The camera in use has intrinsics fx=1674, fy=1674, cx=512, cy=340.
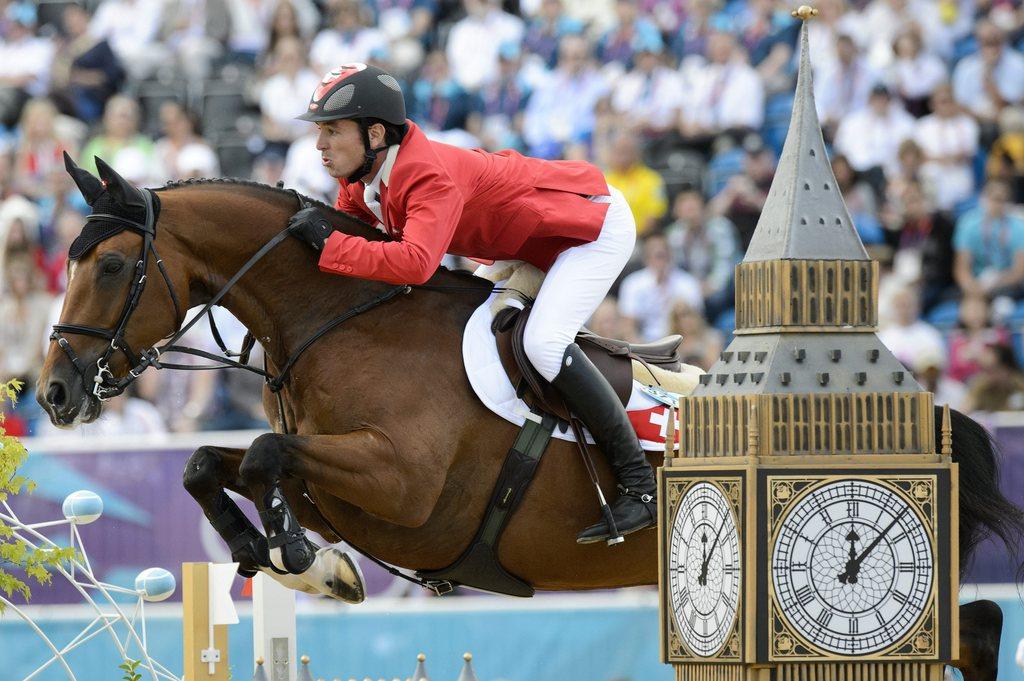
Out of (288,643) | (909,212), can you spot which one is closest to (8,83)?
(909,212)

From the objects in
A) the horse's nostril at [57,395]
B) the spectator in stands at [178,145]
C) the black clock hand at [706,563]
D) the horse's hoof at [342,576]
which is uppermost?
the spectator in stands at [178,145]

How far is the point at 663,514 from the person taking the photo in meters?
4.23

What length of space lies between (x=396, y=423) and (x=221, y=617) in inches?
42.2

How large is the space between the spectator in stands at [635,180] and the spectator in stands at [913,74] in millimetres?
1947

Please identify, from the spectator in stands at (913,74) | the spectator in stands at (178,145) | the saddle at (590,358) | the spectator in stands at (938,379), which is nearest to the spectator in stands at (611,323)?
the spectator in stands at (938,379)

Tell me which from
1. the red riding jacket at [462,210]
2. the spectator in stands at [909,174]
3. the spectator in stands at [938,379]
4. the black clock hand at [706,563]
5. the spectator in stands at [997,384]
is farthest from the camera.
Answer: the spectator in stands at [909,174]

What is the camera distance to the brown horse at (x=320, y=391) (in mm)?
5402

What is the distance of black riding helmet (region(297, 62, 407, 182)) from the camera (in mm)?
5559

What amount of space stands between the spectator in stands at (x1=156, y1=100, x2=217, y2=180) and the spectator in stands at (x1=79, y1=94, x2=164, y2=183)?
0.27 feet

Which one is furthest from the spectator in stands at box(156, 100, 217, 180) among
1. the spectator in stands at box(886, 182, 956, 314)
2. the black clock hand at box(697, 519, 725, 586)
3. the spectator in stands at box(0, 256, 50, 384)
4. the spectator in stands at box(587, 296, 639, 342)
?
the black clock hand at box(697, 519, 725, 586)

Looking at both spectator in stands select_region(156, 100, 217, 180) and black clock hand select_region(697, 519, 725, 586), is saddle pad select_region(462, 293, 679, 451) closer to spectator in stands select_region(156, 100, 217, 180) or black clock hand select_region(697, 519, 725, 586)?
black clock hand select_region(697, 519, 725, 586)

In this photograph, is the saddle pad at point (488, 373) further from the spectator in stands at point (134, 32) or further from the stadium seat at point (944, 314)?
the spectator in stands at point (134, 32)

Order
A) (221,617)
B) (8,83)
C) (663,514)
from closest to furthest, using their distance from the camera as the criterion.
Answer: (663,514)
(221,617)
(8,83)

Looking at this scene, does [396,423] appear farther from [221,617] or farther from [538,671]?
[538,671]
